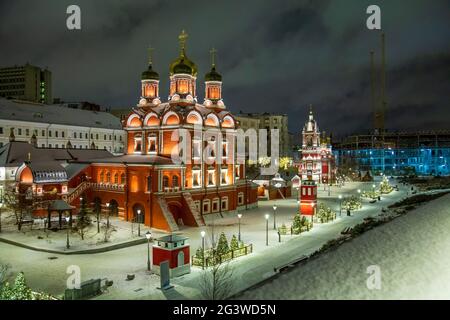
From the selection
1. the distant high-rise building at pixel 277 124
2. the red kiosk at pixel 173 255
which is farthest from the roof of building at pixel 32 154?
the distant high-rise building at pixel 277 124

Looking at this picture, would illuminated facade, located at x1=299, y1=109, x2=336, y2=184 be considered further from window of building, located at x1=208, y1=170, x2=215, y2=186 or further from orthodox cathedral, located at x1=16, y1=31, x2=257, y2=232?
window of building, located at x1=208, y1=170, x2=215, y2=186

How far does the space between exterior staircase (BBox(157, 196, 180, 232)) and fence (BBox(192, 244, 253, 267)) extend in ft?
29.1

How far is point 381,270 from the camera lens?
13.0m

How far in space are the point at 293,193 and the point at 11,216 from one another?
39.8 m

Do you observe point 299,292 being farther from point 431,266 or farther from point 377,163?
point 377,163

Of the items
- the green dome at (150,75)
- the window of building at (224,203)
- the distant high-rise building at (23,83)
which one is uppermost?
the distant high-rise building at (23,83)

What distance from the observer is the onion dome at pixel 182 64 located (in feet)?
144

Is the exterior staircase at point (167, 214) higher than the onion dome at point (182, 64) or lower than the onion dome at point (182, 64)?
lower

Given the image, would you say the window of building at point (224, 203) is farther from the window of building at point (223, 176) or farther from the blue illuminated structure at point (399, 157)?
the blue illuminated structure at point (399, 157)

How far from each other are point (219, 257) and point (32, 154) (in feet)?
97.9

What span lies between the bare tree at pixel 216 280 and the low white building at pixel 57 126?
3091cm

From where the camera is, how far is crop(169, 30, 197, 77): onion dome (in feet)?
144

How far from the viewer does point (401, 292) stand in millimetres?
11672

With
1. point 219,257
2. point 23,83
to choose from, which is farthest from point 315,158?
point 23,83
